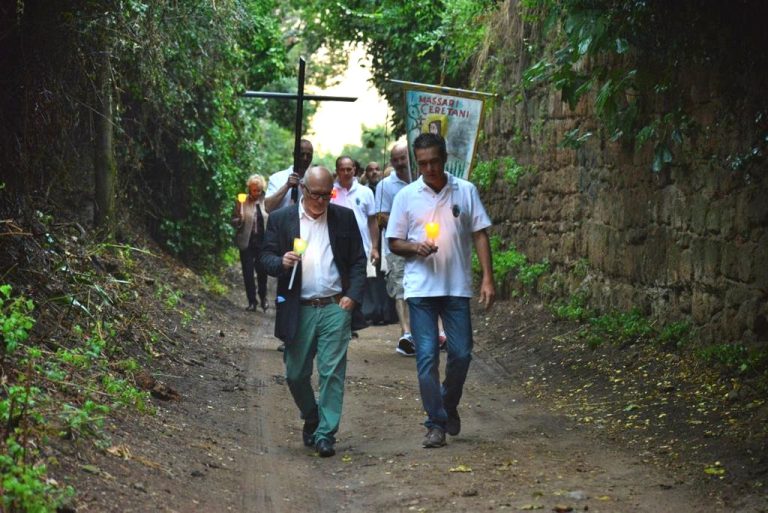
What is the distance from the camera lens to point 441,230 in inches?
293

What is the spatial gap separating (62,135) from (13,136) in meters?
0.94

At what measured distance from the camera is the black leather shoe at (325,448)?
7277mm

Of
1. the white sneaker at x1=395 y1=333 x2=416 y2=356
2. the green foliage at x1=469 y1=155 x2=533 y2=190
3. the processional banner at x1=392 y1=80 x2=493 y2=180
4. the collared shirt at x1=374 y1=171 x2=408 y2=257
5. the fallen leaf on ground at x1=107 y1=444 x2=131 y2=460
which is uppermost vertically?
the processional banner at x1=392 y1=80 x2=493 y2=180

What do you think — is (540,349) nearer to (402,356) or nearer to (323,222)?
(402,356)

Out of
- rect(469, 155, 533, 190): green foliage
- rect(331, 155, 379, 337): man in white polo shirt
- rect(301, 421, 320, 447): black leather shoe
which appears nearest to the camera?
rect(301, 421, 320, 447): black leather shoe

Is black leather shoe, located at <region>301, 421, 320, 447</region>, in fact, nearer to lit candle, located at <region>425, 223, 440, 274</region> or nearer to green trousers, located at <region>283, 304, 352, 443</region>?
green trousers, located at <region>283, 304, 352, 443</region>

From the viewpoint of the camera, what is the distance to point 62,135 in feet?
29.7

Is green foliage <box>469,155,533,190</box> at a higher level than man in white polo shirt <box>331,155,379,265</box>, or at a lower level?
higher

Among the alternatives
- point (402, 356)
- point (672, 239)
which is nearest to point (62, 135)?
point (402, 356)

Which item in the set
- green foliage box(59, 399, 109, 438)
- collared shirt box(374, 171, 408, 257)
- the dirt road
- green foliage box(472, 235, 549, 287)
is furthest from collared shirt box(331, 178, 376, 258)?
green foliage box(59, 399, 109, 438)

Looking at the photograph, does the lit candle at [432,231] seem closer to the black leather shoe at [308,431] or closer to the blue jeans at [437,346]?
the blue jeans at [437,346]

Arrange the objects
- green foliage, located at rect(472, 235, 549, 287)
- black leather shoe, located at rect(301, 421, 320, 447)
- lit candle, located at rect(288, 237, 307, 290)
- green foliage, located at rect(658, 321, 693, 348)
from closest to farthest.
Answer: lit candle, located at rect(288, 237, 307, 290) → black leather shoe, located at rect(301, 421, 320, 447) → green foliage, located at rect(658, 321, 693, 348) → green foliage, located at rect(472, 235, 549, 287)

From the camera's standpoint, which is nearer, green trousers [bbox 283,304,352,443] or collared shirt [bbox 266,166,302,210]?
green trousers [bbox 283,304,352,443]

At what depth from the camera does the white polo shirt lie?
7387mm
